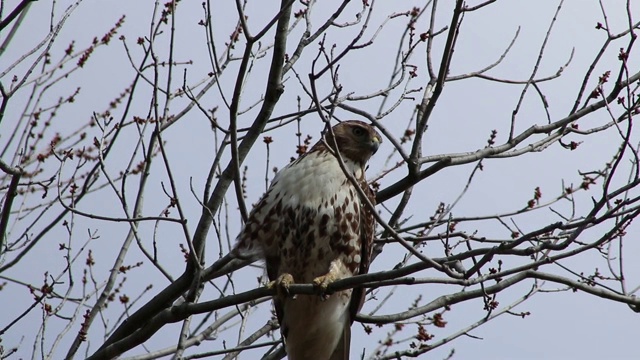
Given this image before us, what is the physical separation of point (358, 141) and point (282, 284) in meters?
1.40

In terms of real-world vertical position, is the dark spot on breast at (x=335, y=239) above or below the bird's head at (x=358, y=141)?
below

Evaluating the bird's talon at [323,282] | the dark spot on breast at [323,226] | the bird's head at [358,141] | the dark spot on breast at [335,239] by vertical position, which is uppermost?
the bird's head at [358,141]

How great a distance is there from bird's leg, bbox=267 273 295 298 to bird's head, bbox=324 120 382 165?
1.10 m

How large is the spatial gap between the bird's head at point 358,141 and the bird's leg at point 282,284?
1.10 meters

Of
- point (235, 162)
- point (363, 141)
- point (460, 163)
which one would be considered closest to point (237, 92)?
point (235, 162)

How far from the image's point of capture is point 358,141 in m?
5.81

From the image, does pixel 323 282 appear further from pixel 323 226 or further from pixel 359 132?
pixel 359 132

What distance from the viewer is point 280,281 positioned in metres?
4.89

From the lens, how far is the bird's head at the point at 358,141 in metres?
5.75

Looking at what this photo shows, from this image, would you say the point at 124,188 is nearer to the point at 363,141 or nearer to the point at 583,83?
the point at 363,141

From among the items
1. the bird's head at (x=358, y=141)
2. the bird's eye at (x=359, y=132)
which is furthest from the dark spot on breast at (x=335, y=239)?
the bird's eye at (x=359, y=132)

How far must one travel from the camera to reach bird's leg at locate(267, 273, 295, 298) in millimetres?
4677

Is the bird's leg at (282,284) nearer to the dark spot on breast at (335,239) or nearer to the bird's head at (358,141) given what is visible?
the dark spot on breast at (335,239)

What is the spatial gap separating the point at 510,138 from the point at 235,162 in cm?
169
